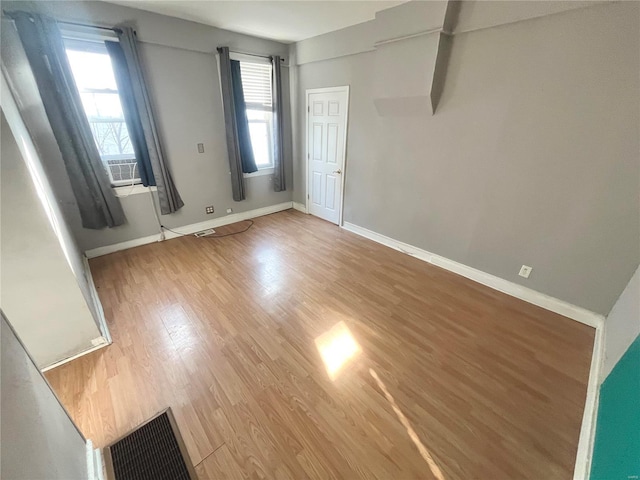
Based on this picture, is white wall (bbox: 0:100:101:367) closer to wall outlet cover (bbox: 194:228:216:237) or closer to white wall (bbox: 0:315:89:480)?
white wall (bbox: 0:315:89:480)

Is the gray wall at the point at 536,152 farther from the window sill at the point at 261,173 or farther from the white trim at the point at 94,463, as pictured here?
the white trim at the point at 94,463

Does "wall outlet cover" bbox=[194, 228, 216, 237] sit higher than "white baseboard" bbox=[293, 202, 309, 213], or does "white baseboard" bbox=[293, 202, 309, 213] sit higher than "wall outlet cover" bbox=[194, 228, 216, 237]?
"white baseboard" bbox=[293, 202, 309, 213]

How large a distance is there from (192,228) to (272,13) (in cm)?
281

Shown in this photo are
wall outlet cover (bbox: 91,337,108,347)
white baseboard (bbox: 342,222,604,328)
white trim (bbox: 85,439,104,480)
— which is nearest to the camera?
white trim (bbox: 85,439,104,480)

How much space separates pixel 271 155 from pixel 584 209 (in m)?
3.90

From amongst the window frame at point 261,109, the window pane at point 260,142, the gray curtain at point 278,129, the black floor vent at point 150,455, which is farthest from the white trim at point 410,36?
the black floor vent at point 150,455

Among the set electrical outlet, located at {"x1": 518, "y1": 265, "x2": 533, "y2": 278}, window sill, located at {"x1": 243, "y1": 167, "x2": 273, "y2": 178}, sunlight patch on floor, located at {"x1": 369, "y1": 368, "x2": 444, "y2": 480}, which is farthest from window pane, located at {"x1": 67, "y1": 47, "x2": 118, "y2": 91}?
electrical outlet, located at {"x1": 518, "y1": 265, "x2": 533, "y2": 278}

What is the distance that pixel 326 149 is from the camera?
12.8ft

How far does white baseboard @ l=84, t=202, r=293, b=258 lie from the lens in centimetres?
308

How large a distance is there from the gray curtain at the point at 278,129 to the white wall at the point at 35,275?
2957 millimetres

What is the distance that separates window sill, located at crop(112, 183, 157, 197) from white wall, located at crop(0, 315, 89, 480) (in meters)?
2.63

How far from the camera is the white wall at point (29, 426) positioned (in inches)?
24.1

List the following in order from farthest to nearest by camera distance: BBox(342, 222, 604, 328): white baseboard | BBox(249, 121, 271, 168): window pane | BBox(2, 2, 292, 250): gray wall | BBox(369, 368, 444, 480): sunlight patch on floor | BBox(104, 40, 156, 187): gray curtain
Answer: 1. BBox(249, 121, 271, 168): window pane
2. BBox(104, 40, 156, 187): gray curtain
3. BBox(2, 2, 292, 250): gray wall
4. BBox(342, 222, 604, 328): white baseboard
5. BBox(369, 368, 444, 480): sunlight patch on floor

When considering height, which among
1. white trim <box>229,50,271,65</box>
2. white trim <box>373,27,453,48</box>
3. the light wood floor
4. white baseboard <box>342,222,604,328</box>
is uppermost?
white trim <box>229,50,271,65</box>
